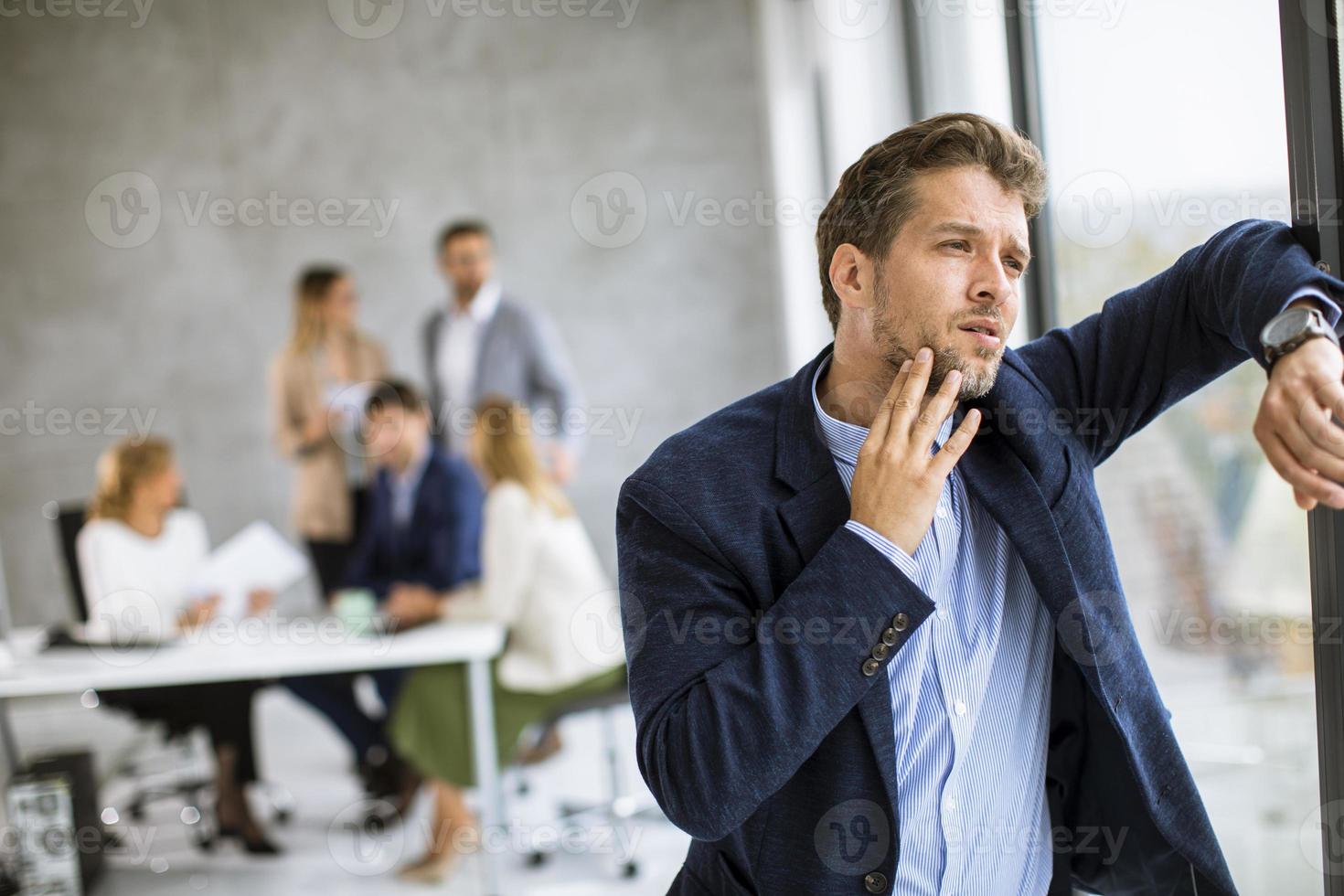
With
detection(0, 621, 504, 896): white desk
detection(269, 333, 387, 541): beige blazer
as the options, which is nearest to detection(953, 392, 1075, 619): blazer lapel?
detection(0, 621, 504, 896): white desk

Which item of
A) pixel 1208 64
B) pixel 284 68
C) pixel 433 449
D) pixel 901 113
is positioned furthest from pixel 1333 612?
pixel 284 68

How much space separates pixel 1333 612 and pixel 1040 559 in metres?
0.40

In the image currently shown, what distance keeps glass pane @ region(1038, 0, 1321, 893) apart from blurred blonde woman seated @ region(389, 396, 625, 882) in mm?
1716

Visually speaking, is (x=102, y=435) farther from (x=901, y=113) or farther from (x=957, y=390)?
(x=957, y=390)

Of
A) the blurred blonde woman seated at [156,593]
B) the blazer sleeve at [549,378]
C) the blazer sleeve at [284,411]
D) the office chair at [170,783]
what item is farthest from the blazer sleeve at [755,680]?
the blazer sleeve at [284,411]

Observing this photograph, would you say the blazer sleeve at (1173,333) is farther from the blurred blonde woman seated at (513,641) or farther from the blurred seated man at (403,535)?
the blurred seated man at (403,535)

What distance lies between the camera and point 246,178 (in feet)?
19.5

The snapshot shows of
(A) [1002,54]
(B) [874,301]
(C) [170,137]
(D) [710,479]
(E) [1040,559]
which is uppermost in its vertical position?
(C) [170,137]

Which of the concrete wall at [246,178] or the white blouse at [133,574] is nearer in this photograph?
the white blouse at [133,574]

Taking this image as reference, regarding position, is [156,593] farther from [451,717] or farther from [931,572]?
[931,572]

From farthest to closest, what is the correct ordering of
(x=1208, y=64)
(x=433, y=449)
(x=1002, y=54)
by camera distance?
(x=433, y=449)
(x=1002, y=54)
(x=1208, y=64)

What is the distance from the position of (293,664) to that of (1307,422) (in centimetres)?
283

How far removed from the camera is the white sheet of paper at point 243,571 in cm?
366

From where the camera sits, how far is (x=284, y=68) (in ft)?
19.4
